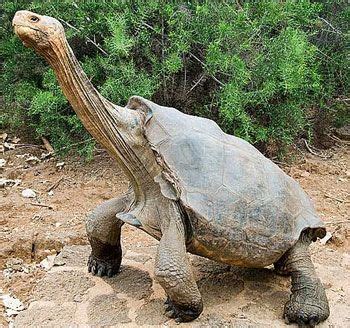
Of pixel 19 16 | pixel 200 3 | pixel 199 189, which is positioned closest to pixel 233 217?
pixel 199 189

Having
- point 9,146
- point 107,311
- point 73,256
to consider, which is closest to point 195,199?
point 107,311

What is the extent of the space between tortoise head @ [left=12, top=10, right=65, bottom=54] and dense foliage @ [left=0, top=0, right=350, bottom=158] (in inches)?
103

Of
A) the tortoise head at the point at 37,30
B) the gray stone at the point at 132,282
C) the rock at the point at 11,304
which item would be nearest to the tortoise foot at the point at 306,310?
the gray stone at the point at 132,282

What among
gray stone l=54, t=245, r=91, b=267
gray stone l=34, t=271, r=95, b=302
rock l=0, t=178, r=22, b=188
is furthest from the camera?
rock l=0, t=178, r=22, b=188

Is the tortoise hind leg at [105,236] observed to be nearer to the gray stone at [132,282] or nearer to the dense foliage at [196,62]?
the gray stone at [132,282]

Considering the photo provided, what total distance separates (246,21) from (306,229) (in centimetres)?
306

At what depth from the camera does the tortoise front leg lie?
315 cm

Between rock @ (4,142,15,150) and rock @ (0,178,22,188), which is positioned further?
rock @ (4,142,15,150)

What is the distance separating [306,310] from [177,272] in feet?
2.46

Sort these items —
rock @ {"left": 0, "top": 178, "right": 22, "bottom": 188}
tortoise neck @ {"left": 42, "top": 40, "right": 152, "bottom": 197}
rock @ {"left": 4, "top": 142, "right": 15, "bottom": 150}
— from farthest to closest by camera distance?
rock @ {"left": 4, "top": 142, "right": 15, "bottom": 150} → rock @ {"left": 0, "top": 178, "right": 22, "bottom": 188} → tortoise neck @ {"left": 42, "top": 40, "right": 152, "bottom": 197}

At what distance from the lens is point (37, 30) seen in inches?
111

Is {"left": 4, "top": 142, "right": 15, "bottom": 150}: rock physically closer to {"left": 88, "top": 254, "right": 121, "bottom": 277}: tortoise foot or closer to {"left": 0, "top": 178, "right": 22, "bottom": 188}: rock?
{"left": 0, "top": 178, "right": 22, "bottom": 188}: rock

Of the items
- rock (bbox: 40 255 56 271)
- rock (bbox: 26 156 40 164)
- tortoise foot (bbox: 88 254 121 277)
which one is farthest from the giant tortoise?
rock (bbox: 26 156 40 164)

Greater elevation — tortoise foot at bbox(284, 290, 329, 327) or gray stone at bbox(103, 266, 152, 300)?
tortoise foot at bbox(284, 290, 329, 327)
